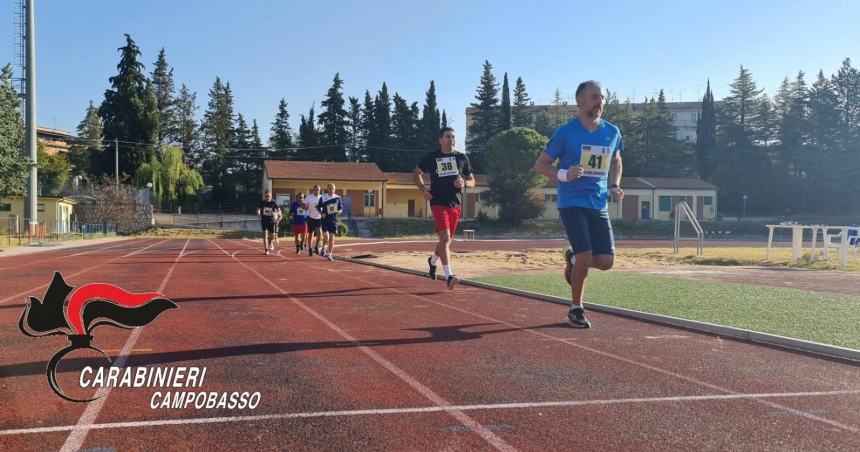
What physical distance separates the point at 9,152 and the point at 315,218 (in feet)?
78.1

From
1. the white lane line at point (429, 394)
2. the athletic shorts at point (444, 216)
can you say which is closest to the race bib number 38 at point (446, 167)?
the athletic shorts at point (444, 216)

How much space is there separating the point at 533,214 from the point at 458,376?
51348 mm

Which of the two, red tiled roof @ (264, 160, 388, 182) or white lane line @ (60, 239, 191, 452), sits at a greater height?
red tiled roof @ (264, 160, 388, 182)

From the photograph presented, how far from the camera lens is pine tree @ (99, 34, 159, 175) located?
68.4 metres

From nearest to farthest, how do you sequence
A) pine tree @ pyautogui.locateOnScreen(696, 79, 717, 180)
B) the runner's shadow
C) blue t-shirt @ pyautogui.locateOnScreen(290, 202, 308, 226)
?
1. the runner's shadow
2. blue t-shirt @ pyautogui.locateOnScreen(290, 202, 308, 226)
3. pine tree @ pyautogui.locateOnScreen(696, 79, 717, 180)

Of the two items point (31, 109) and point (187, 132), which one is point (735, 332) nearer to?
point (31, 109)

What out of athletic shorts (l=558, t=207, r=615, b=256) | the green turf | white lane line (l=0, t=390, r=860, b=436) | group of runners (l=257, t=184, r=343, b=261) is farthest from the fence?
white lane line (l=0, t=390, r=860, b=436)

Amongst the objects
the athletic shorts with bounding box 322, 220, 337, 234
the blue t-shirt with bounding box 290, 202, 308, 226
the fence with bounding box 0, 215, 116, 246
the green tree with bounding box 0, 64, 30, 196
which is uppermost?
the green tree with bounding box 0, 64, 30, 196

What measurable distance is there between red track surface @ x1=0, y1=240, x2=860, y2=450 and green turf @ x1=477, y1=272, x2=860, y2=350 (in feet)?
2.75

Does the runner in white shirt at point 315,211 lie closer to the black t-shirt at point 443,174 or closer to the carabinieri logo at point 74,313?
the black t-shirt at point 443,174

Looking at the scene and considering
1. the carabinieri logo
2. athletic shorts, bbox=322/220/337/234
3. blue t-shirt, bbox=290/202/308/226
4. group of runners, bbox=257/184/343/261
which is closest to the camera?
the carabinieri logo

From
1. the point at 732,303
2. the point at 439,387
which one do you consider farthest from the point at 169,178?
the point at 439,387

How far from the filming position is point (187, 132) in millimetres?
82000

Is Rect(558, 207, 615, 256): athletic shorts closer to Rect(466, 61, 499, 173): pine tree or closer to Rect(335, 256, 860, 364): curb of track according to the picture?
Rect(335, 256, 860, 364): curb of track
